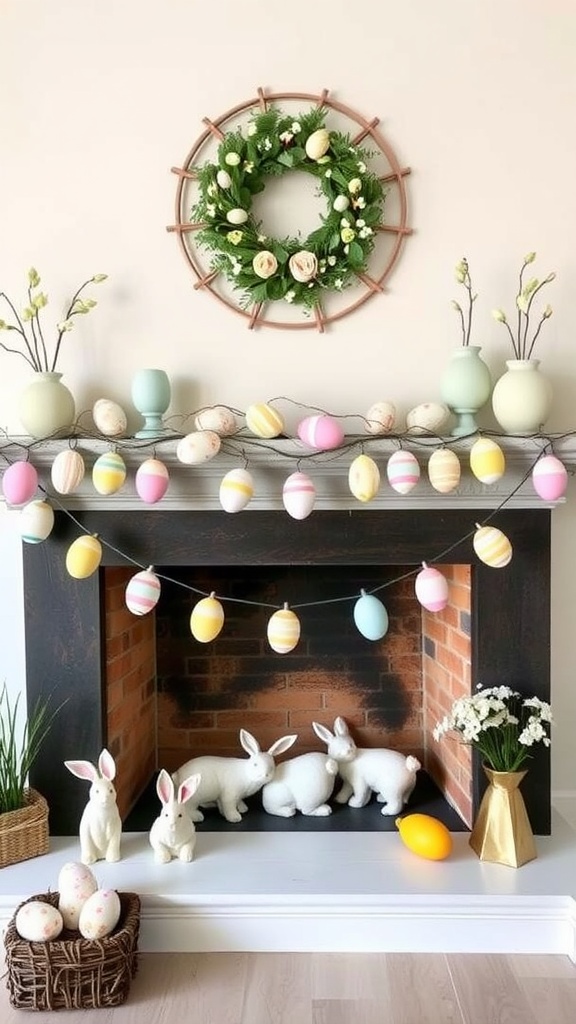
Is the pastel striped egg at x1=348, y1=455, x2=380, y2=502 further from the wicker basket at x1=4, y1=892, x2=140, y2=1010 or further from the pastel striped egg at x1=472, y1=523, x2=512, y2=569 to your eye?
the wicker basket at x1=4, y1=892, x2=140, y2=1010

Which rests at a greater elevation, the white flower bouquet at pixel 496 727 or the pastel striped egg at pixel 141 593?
the pastel striped egg at pixel 141 593

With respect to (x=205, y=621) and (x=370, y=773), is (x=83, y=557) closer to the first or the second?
(x=205, y=621)

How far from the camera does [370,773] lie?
7.81 ft

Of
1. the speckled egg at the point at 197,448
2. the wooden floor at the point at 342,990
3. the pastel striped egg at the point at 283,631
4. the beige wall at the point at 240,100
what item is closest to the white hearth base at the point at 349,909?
the wooden floor at the point at 342,990

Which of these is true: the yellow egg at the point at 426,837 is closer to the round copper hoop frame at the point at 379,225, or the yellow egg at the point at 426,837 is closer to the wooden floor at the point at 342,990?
the wooden floor at the point at 342,990

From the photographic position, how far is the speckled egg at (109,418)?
6.79ft

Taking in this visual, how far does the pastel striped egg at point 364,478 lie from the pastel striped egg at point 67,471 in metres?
0.65

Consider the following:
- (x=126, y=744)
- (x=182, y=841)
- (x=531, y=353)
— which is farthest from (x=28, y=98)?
(x=182, y=841)

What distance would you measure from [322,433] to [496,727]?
846 millimetres

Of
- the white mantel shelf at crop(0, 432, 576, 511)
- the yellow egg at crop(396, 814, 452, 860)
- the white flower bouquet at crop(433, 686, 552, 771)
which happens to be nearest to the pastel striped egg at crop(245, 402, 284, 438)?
the white mantel shelf at crop(0, 432, 576, 511)

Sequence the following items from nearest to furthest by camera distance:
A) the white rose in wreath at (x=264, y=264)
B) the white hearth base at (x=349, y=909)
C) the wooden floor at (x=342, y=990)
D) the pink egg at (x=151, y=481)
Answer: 1. the wooden floor at (x=342, y=990)
2. the white hearth base at (x=349, y=909)
3. the pink egg at (x=151, y=481)
4. the white rose in wreath at (x=264, y=264)

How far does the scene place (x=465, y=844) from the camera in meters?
2.14

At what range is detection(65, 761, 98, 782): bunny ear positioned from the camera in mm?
2064

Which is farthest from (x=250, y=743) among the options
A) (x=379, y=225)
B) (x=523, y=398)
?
(x=379, y=225)
